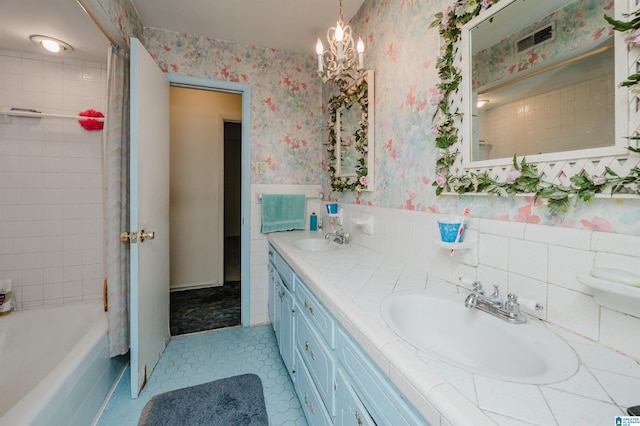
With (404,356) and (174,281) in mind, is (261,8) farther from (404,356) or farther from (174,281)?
(174,281)

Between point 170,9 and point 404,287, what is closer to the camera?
point 404,287

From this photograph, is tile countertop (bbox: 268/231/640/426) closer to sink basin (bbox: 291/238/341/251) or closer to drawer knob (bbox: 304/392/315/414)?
drawer knob (bbox: 304/392/315/414)

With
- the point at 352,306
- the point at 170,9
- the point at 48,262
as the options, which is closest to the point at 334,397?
the point at 352,306

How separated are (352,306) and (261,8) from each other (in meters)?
2.06

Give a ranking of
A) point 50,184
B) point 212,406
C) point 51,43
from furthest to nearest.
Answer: point 50,184 → point 51,43 → point 212,406

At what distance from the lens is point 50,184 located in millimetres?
1891

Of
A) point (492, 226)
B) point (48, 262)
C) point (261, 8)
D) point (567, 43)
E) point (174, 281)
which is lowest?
point (174, 281)

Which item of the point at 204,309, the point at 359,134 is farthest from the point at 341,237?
the point at 204,309

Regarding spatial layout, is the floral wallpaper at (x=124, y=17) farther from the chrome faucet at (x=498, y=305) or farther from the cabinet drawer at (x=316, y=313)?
the chrome faucet at (x=498, y=305)

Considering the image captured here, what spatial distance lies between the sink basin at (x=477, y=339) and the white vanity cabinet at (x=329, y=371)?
13 cm

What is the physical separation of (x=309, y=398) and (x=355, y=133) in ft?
5.29

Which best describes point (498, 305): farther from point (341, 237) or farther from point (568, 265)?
point (341, 237)

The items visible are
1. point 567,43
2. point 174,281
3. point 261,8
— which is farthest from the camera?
point 174,281

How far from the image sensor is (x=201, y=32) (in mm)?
2123
